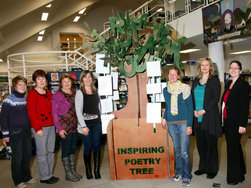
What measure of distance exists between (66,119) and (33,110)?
407mm

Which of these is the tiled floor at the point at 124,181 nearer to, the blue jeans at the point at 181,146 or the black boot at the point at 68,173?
the black boot at the point at 68,173

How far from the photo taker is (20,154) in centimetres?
267

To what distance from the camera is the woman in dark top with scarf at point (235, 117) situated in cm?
238

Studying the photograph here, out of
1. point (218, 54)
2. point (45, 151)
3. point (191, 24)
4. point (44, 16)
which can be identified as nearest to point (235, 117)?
point (45, 151)

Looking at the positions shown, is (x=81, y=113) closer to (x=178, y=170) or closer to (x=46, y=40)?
(x=178, y=170)

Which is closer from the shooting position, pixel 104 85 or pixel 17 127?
pixel 17 127

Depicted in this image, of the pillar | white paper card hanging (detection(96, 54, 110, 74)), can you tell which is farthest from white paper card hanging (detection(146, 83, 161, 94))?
the pillar

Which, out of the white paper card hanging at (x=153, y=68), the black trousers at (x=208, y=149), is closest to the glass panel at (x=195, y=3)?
the white paper card hanging at (x=153, y=68)

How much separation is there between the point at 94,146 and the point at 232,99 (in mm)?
1766

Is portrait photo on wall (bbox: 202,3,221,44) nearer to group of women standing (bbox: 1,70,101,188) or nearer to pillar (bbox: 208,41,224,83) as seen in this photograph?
pillar (bbox: 208,41,224,83)

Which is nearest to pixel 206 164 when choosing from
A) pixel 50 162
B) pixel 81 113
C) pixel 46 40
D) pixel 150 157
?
pixel 150 157

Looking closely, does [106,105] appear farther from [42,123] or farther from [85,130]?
[42,123]

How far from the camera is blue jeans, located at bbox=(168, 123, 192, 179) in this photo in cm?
250

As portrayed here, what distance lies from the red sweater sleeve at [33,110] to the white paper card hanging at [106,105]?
0.80 metres
